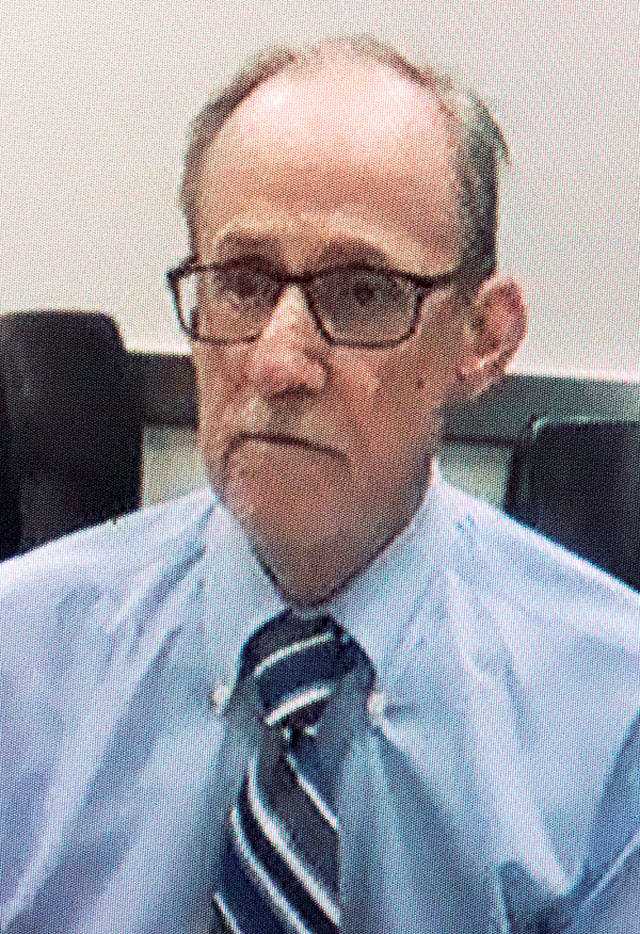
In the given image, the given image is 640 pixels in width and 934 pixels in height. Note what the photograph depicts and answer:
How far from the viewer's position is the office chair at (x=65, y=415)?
61.9 inches

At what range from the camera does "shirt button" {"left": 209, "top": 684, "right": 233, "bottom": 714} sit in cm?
80

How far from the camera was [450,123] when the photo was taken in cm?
77

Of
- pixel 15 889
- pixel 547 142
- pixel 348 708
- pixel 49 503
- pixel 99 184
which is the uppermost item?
pixel 547 142

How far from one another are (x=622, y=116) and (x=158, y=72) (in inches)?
31.2

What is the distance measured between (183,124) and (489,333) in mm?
928

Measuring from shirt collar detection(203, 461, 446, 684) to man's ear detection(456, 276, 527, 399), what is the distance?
87mm

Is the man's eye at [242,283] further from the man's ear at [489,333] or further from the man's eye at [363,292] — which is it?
the man's ear at [489,333]

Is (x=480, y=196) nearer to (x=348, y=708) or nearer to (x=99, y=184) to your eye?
(x=348, y=708)

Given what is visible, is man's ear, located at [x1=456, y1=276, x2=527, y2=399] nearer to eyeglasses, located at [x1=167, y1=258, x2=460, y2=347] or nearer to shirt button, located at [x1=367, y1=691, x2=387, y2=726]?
eyeglasses, located at [x1=167, y1=258, x2=460, y2=347]

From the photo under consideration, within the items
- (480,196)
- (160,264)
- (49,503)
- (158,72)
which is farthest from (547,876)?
(158,72)

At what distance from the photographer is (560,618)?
857 mm

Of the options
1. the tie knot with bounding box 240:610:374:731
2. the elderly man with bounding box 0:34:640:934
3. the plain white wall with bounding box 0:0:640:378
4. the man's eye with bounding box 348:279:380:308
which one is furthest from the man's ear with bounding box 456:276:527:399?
the plain white wall with bounding box 0:0:640:378

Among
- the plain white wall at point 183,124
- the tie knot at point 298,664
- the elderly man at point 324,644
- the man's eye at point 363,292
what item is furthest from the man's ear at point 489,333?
the plain white wall at point 183,124

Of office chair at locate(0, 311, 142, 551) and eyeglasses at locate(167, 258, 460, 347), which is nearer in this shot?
eyeglasses at locate(167, 258, 460, 347)
